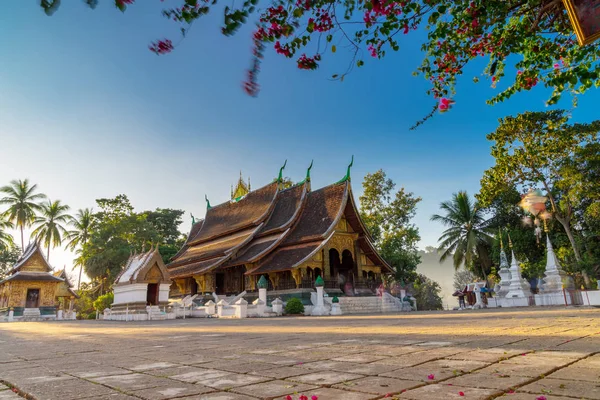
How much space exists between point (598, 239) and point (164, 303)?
24.1 m

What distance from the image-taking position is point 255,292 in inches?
778

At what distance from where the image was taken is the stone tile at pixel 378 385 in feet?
6.35

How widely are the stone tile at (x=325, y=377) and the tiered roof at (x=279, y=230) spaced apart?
1561 centimetres

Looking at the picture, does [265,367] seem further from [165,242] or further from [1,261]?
[1,261]

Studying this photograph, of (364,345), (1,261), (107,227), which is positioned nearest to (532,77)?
(364,345)

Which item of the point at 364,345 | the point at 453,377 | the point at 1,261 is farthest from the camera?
the point at 1,261

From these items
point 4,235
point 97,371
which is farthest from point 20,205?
point 97,371

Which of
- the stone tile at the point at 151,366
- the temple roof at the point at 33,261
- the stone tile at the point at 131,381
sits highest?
the temple roof at the point at 33,261

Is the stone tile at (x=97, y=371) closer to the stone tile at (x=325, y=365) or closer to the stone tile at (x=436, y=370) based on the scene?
the stone tile at (x=325, y=365)

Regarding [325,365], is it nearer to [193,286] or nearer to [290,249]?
[290,249]

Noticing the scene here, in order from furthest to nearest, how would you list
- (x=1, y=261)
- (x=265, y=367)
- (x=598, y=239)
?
1. (x=1, y=261)
2. (x=598, y=239)
3. (x=265, y=367)

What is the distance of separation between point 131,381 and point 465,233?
30243mm

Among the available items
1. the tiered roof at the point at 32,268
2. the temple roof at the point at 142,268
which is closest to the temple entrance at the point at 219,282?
the temple roof at the point at 142,268

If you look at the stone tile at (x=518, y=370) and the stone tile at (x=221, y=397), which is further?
the stone tile at (x=518, y=370)
